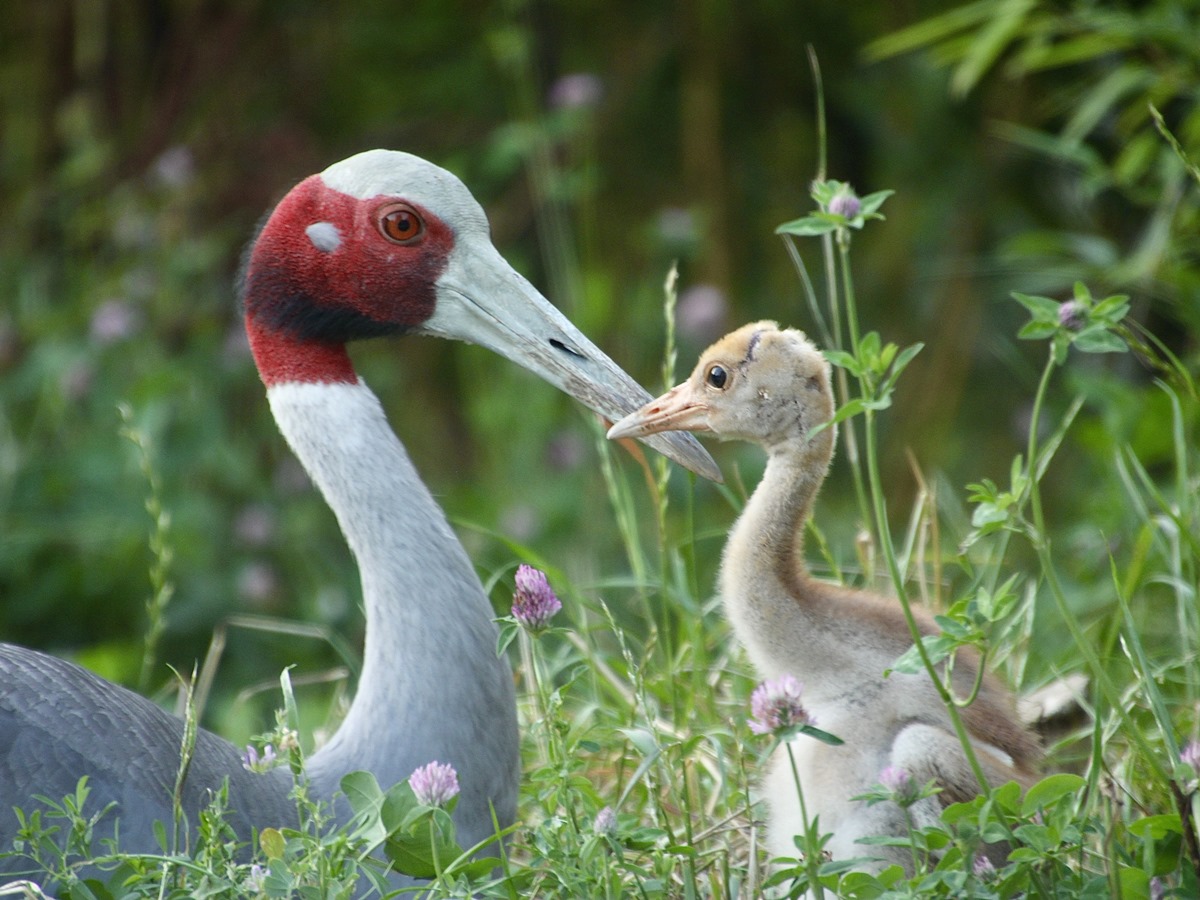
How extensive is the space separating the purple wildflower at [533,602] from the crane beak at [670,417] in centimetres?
51

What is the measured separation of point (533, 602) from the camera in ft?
6.70

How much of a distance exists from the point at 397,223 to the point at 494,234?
153 inches

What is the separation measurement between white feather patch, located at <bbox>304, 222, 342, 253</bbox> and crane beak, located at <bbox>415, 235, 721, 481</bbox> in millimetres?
177

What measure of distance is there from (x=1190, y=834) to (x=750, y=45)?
4.63m

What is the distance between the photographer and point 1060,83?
5.55 m

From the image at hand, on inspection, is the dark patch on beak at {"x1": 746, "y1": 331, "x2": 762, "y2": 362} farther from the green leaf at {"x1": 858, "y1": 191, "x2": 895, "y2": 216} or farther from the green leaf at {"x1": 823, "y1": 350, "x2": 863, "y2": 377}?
the green leaf at {"x1": 823, "y1": 350, "x2": 863, "y2": 377}

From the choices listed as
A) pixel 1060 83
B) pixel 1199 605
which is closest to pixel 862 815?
pixel 1199 605

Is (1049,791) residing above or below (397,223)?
below

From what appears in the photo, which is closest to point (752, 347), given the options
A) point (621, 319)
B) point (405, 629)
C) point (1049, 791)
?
point (405, 629)

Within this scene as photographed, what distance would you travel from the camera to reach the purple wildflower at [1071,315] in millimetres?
2010

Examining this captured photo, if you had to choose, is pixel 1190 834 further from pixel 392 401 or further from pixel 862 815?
pixel 392 401

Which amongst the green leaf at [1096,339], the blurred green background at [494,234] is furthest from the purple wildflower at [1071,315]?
the blurred green background at [494,234]

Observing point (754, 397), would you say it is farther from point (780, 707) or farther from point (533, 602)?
point (780, 707)

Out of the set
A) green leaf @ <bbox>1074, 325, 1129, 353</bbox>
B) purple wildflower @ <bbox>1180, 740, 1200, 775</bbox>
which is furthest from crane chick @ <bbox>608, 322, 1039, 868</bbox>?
green leaf @ <bbox>1074, 325, 1129, 353</bbox>
